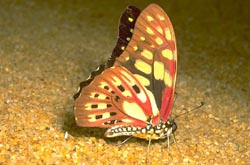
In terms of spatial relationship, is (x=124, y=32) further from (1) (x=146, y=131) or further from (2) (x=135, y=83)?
(1) (x=146, y=131)

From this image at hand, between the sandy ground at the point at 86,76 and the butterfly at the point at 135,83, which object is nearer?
the butterfly at the point at 135,83

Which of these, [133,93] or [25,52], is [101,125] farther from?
[25,52]

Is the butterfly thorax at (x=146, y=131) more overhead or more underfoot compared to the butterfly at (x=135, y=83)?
more underfoot

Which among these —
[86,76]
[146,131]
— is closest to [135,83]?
[146,131]

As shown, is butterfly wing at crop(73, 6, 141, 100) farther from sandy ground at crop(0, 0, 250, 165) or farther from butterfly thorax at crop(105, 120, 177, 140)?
sandy ground at crop(0, 0, 250, 165)

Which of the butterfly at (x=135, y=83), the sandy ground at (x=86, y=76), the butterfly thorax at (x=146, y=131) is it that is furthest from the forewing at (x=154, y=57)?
the sandy ground at (x=86, y=76)

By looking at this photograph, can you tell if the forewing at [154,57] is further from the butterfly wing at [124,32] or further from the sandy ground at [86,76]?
the sandy ground at [86,76]

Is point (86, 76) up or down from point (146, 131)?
down

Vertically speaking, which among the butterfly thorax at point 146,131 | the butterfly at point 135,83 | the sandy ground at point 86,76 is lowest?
the sandy ground at point 86,76

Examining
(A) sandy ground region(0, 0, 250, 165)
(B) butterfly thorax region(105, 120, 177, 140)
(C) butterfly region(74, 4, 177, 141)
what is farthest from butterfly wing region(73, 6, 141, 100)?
(A) sandy ground region(0, 0, 250, 165)
